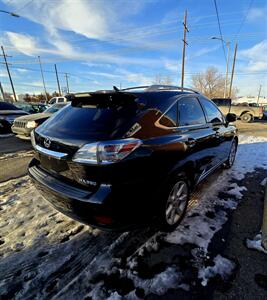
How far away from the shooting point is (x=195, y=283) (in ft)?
5.85

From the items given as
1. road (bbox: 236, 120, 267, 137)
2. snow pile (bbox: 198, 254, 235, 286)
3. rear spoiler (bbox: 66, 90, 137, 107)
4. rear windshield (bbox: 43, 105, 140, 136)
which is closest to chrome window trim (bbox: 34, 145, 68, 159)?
rear windshield (bbox: 43, 105, 140, 136)

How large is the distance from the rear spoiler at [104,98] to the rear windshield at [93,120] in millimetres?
68

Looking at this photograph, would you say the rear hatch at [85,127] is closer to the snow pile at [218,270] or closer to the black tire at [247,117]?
the snow pile at [218,270]

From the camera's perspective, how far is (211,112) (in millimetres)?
3562

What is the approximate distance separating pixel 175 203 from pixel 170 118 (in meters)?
1.08

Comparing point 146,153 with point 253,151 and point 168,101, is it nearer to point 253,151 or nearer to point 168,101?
point 168,101

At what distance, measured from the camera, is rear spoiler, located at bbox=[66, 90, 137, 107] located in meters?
2.12

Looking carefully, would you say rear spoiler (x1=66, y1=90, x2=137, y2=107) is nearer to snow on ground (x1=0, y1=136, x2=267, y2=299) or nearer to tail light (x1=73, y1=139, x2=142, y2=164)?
tail light (x1=73, y1=139, x2=142, y2=164)

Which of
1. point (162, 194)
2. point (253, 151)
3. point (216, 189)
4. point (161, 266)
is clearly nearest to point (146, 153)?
point (162, 194)

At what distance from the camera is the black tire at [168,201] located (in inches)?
85.5

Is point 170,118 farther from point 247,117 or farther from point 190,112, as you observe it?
point 247,117

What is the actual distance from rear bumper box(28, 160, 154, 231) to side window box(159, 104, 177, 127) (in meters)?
0.89

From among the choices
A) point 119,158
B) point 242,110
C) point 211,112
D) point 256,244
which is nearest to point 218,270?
point 256,244

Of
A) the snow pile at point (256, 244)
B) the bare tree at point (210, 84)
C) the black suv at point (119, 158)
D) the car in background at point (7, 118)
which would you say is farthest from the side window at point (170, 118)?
the bare tree at point (210, 84)
